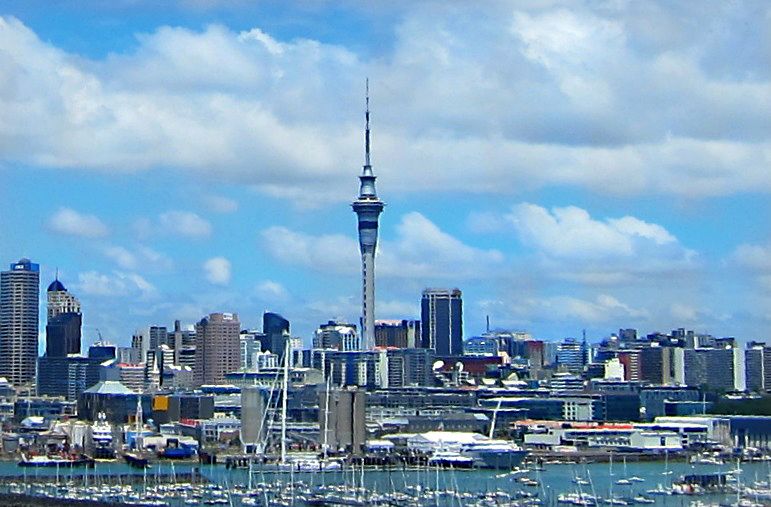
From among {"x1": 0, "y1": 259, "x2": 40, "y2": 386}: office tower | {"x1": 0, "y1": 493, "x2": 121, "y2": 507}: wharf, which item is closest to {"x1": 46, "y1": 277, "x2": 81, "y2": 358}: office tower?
{"x1": 0, "y1": 259, "x2": 40, "y2": 386}: office tower

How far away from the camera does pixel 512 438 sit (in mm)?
94500

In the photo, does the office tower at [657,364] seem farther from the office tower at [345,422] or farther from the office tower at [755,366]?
the office tower at [345,422]

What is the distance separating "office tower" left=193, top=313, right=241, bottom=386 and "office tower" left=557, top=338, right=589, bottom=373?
3137 cm

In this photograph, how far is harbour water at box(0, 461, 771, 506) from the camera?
52.8 metres

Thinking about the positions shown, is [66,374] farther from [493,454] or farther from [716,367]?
[493,454]

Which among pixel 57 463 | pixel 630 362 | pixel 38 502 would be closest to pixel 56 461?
pixel 57 463

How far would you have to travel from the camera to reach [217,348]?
15712 centimetres

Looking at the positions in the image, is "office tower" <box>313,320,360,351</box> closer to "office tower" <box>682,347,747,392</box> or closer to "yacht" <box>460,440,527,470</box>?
"office tower" <box>682,347,747,392</box>

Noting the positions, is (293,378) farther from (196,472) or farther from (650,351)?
(196,472)

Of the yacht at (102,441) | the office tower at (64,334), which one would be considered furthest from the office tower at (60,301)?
the yacht at (102,441)

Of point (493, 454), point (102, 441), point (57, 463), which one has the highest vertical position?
point (102, 441)

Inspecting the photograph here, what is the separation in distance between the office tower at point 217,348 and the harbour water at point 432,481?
7646 cm

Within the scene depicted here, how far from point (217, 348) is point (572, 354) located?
119ft

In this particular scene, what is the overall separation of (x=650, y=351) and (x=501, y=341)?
2794 centimetres
